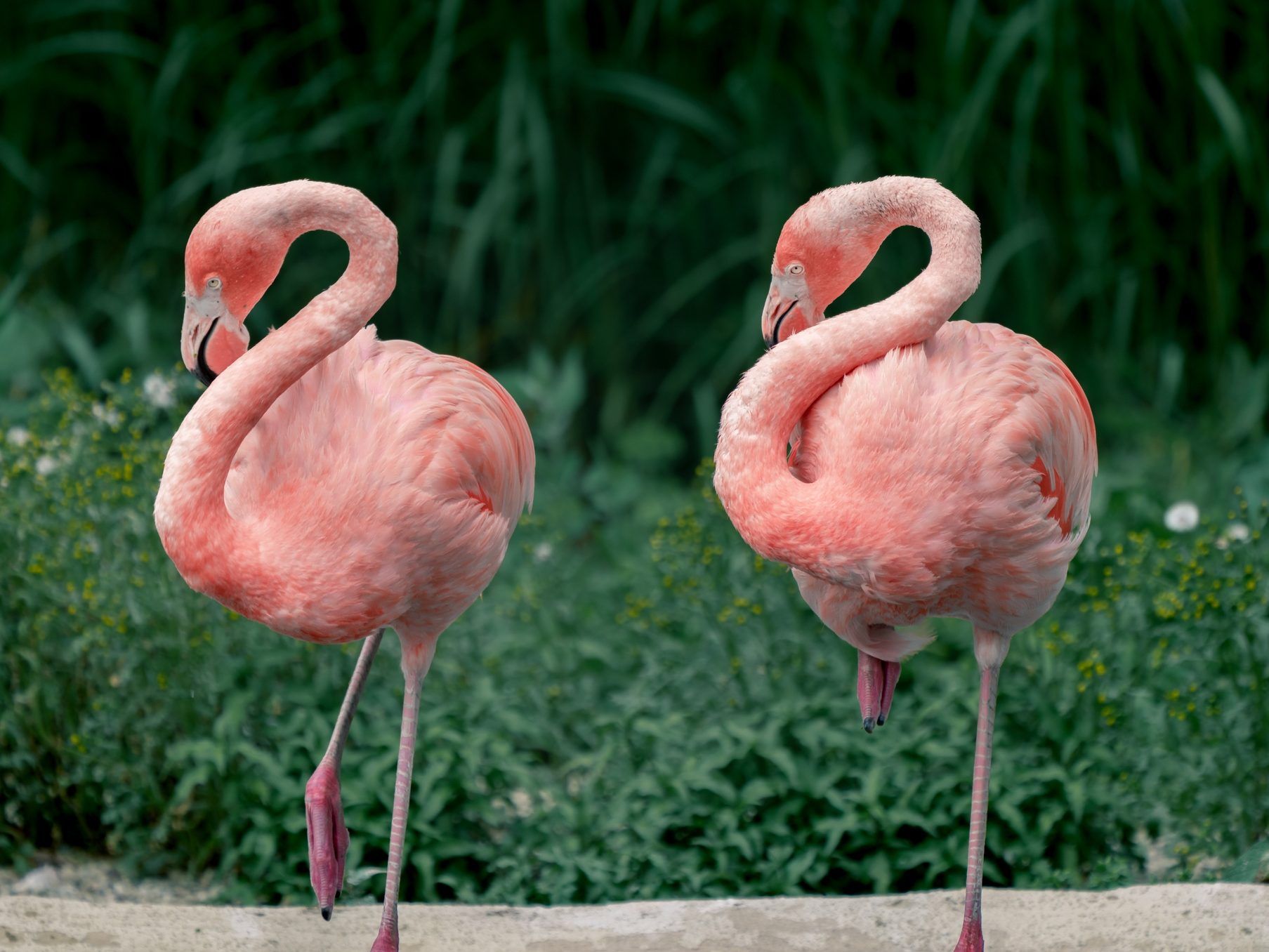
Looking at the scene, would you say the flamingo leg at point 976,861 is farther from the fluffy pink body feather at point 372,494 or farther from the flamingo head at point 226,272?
the flamingo head at point 226,272

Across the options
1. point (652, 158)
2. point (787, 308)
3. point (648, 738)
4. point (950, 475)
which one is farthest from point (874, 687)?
point (652, 158)

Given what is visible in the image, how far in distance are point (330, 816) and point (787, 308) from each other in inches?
54.4

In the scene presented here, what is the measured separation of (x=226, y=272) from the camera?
2932 millimetres

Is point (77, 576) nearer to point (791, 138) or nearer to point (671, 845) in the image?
point (671, 845)

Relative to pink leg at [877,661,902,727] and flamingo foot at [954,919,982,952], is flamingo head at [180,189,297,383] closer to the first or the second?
pink leg at [877,661,902,727]

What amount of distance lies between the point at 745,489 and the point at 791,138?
3626 millimetres

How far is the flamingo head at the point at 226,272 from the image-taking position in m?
2.90

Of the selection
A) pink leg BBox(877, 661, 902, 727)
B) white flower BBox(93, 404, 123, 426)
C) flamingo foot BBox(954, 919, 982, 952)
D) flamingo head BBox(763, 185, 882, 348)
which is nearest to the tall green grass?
white flower BBox(93, 404, 123, 426)

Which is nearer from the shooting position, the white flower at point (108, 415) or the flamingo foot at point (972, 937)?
the flamingo foot at point (972, 937)

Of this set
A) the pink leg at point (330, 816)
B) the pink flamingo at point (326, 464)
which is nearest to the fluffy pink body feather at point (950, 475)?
the pink flamingo at point (326, 464)

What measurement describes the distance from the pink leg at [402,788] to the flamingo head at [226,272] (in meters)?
0.69

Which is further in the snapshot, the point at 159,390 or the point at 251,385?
the point at 159,390

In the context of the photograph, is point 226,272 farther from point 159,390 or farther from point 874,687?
point 874,687

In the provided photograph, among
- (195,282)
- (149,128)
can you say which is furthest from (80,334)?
(195,282)
